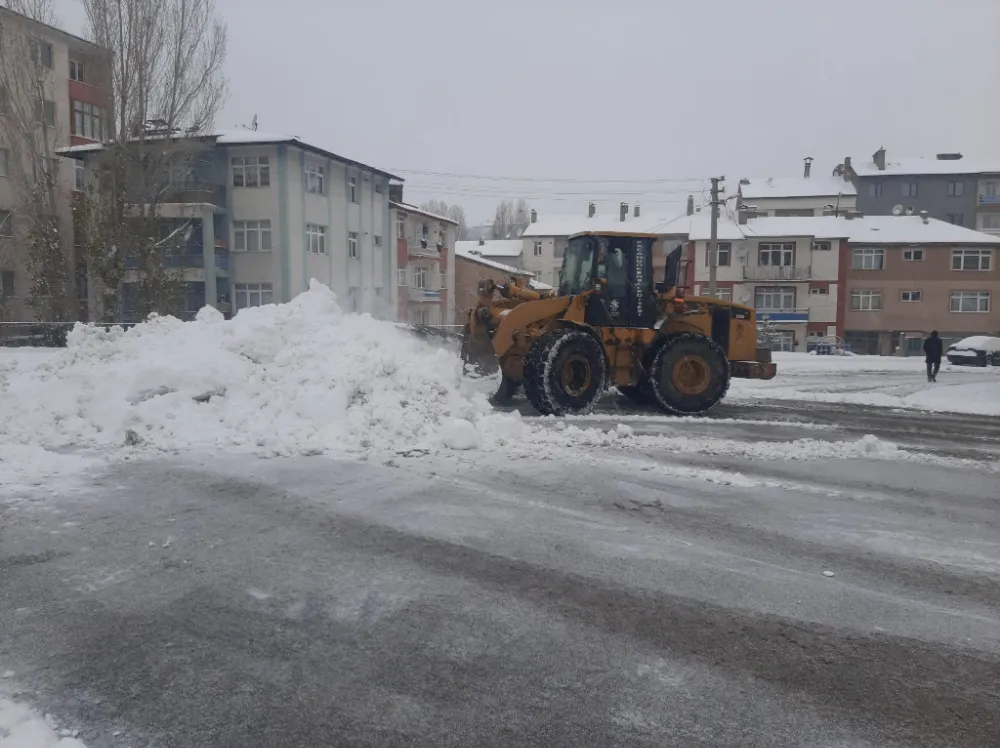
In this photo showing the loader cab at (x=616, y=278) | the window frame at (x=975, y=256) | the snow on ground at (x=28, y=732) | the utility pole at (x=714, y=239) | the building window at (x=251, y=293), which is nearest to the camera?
the snow on ground at (x=28, y=732)

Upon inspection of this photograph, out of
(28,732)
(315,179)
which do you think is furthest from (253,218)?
(28,732)

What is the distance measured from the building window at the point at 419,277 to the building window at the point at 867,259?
29678mm

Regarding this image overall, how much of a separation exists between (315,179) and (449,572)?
3445 cm

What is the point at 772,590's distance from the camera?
201 inches

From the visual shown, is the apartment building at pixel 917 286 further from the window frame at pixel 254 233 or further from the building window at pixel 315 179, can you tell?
the window frame at pixel 254 233

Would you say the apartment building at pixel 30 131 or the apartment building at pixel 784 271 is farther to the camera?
the apartment building at pixel 784 271

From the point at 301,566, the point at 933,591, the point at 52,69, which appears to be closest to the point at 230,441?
the point at 301,566

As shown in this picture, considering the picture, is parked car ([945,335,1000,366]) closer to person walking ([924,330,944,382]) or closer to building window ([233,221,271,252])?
person walking ([924,330,944,382])

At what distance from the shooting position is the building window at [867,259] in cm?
5588

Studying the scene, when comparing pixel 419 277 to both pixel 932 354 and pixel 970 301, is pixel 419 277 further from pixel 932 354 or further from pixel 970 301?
pixel 970 301

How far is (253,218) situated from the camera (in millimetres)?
35969

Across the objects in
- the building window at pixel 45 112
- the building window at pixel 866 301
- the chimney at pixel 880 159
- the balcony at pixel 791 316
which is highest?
the chimney at pixel 880 159

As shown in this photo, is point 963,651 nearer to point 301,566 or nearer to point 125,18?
point 301,566

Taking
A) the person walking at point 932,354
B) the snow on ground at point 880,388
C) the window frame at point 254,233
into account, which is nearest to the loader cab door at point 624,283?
the snow on ground at point 880,388
